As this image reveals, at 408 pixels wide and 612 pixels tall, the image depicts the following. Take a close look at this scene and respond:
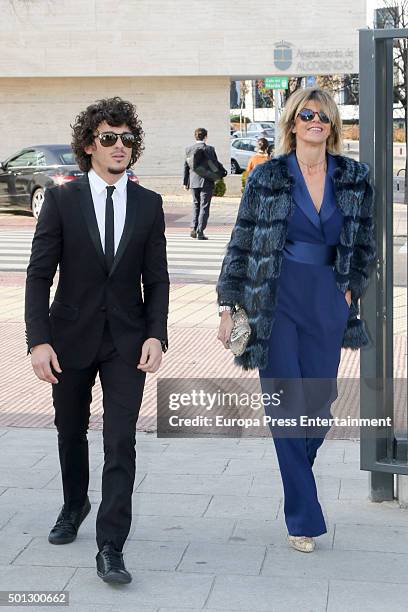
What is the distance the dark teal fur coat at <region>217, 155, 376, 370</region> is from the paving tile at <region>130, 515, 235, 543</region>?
2.52ft

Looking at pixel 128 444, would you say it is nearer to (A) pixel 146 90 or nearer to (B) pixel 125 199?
(B) pixel 125 199

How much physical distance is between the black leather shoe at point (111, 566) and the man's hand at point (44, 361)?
692 mm

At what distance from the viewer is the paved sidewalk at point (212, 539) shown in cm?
427

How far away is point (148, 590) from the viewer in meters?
4.34

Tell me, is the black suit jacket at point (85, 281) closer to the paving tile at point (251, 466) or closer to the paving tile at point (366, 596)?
the paving tile at point (366, 596)

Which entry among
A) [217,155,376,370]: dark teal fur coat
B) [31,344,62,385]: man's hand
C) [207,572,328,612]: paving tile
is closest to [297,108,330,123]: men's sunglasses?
[217,155,376,370]: dark teal fur coat

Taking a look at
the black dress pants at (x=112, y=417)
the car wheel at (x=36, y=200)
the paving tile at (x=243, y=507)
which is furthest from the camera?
the car wheel at (x=36, y=200)

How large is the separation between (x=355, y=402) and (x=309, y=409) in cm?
274

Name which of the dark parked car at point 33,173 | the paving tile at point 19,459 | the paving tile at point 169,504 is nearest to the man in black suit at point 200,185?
the dark parked car at point 33,173

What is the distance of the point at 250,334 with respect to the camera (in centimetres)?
477

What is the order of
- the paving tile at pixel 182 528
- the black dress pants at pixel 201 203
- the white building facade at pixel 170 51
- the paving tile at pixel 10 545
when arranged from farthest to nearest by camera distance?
the white building facade at pixel 170 51
the black dress pants at pixel 201 203
the paving tile at pixel 182 528
the paving tile at pixel 10 545

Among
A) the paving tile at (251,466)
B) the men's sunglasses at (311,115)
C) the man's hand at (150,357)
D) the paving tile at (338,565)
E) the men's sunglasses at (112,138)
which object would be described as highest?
the men's sunglasses at (311,115)

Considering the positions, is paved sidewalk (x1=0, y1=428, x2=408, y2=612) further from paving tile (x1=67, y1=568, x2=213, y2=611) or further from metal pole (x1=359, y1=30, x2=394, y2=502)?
metal pole (x1=359, y1=30, x2=394, y2=502)

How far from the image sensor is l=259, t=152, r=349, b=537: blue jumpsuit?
476 centimetres
